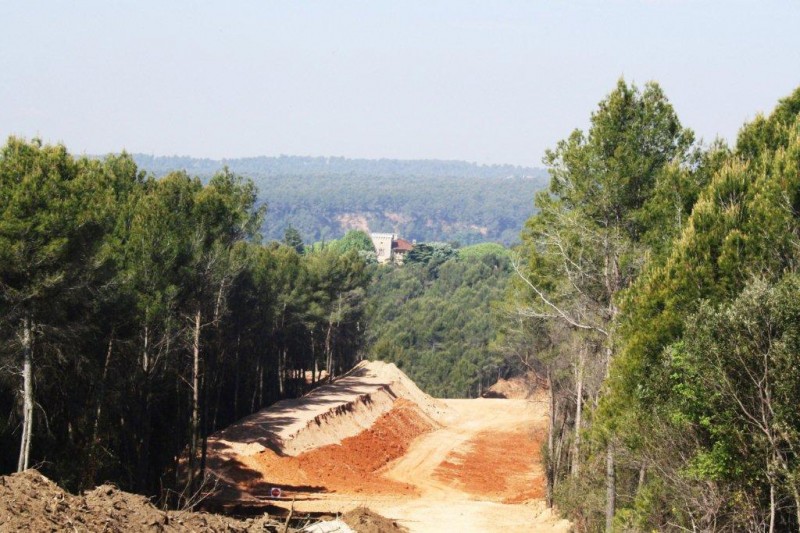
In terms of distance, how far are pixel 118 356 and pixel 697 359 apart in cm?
1881

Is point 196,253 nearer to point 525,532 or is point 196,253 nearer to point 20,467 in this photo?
point 20,467

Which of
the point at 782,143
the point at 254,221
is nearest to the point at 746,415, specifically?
the point at 782,143

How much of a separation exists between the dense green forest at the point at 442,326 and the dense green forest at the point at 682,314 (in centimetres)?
4687

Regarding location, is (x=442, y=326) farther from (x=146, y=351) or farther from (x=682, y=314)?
(x=682, y=314)

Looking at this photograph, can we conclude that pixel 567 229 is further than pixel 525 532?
No

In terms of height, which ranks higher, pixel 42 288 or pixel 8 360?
pixel 42 288

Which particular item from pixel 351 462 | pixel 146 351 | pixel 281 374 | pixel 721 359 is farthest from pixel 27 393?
pixel 281 374

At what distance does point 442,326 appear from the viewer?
110938mm

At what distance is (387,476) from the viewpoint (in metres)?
46.8

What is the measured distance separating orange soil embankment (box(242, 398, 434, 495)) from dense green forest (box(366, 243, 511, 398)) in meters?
18.7

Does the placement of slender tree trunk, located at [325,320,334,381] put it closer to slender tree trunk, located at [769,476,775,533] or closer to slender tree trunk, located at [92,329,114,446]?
slender tree trunk, located at [92,329,114,446]

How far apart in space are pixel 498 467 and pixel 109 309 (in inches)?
1134

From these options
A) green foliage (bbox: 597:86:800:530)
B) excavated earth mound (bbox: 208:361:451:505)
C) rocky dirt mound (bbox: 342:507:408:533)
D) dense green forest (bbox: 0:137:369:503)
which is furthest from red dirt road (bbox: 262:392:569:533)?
green foliage (bbox: 597:86:800:530)

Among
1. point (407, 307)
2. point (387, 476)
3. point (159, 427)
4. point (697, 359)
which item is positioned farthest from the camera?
point (407, 307)
